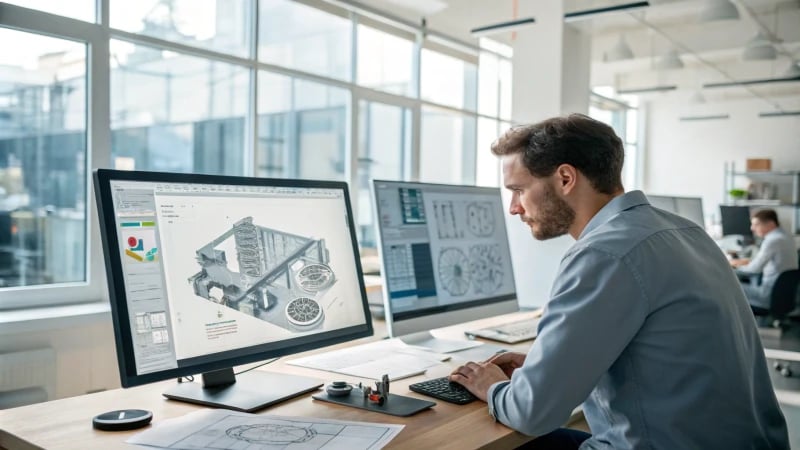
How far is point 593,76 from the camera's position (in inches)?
400

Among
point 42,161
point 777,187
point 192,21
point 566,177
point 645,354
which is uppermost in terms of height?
point 192,21

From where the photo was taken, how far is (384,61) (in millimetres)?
6203

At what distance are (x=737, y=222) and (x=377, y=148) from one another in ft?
14.8

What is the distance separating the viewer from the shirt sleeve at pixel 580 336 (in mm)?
1176

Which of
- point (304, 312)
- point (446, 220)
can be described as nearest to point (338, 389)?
point (304, 312)

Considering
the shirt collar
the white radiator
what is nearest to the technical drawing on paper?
the shirt collar

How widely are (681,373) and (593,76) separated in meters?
9.59

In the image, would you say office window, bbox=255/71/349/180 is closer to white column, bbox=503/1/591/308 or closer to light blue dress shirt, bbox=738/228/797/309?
white column, bbox=503/1/591/308

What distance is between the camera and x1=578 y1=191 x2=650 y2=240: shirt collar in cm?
138

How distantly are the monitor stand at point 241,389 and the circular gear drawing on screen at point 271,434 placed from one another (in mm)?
121

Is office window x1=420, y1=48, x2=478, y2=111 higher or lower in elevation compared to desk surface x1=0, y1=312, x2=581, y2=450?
higher

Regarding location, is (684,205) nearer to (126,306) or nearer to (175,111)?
(175,111)

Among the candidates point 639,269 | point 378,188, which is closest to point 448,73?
point 378,188

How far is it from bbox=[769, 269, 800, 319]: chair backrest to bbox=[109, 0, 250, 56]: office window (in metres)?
4.58
